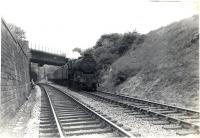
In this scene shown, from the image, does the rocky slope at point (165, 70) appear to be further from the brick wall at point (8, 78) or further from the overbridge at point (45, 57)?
the overbridge at point (45, 57)

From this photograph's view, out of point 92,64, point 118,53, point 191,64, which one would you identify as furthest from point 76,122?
point 118,53

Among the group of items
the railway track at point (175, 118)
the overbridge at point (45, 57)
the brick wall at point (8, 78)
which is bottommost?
the railway track at point (175, 118)

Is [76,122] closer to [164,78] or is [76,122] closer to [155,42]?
[164,78]

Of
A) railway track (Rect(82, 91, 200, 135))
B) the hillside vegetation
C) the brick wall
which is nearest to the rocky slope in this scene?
the hillside vegetation

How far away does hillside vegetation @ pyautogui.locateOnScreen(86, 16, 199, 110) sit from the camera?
1723cm

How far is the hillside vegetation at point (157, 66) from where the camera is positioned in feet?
56.5

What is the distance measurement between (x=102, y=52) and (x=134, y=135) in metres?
33.7

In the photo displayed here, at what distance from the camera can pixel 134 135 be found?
705cm

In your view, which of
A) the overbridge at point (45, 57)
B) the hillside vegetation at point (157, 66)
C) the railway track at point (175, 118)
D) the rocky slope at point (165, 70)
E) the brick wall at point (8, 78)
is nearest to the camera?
the railway track at point (175, 118)

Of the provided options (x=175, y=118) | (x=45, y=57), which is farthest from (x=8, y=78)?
(x=45, y=57)

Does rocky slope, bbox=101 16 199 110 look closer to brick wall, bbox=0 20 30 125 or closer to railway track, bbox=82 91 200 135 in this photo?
railway track, bbox=82 91 200 135

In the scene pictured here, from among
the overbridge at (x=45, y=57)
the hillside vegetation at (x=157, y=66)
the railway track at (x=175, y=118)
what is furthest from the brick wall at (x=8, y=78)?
the overbridge at (x=45, y=57)

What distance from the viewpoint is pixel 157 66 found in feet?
79.6

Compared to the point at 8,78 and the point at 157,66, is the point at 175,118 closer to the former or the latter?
the point at 8,78
